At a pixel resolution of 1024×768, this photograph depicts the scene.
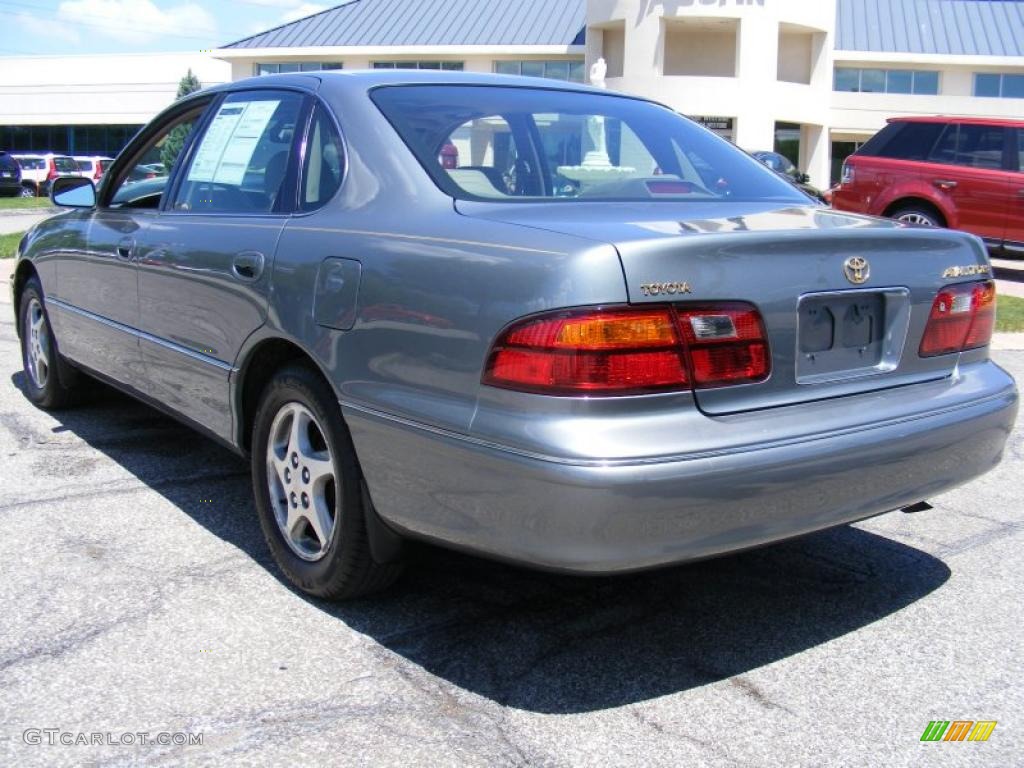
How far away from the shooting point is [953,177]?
13.2 metres

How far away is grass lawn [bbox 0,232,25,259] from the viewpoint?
15.0 meters

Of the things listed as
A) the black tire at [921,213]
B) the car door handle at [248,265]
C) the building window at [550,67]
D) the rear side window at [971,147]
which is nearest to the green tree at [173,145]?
the car door handle at [248,265]

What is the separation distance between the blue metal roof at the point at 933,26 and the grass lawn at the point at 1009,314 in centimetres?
4105

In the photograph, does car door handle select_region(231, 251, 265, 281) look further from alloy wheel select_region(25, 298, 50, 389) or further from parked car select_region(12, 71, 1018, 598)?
alloy wheel select_region(25, 298, 50, 389)

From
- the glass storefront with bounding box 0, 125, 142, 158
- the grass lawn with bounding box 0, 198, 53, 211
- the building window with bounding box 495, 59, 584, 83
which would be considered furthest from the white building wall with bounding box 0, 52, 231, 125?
the grass lawn with bounding box 0, 198, 53, 211

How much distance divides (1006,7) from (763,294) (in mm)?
56166

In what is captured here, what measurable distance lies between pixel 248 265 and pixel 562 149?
1.12m

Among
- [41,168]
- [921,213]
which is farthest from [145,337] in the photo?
[41,168]

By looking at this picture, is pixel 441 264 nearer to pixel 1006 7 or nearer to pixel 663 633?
pixel 663 633

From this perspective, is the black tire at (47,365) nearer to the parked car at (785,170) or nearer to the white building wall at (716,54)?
the parked car at (785,170)

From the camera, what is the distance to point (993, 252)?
48.5 feet

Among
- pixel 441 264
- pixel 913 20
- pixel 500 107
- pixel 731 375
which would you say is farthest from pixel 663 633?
pixel 913 20

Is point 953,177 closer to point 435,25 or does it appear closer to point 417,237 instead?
point 417,237

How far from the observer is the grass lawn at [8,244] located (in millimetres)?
14961
